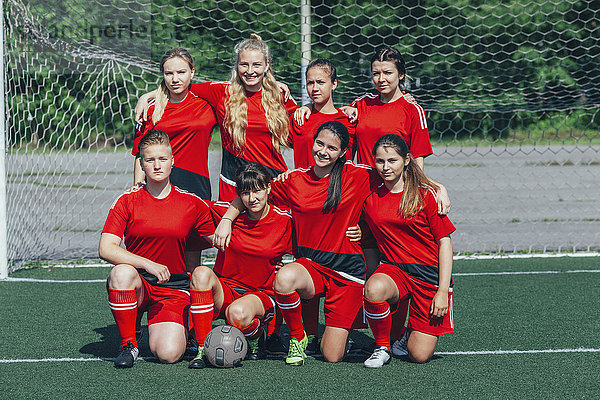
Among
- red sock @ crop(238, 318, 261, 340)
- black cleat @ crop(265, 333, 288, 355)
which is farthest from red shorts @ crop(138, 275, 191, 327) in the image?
black cleat @ crop(265, 333, 288, 355)

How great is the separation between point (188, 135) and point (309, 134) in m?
0.69

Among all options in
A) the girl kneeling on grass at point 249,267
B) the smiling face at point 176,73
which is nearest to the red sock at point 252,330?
the girl kneeling on grass at point 249,267

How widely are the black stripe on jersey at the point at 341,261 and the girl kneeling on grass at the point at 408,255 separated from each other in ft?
0.37

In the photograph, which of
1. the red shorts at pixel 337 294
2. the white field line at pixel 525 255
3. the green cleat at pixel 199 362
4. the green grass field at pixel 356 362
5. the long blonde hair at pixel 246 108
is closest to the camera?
the green grass field at pixel 356 362

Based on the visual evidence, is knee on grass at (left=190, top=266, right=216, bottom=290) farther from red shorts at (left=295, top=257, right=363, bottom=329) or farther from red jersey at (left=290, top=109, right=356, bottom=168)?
red jersey at (left=290, top=109, right=356, bottom=168)

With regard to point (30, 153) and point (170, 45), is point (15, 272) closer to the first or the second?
point (30, 153)

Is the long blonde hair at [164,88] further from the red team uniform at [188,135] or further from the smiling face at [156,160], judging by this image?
the smiling face at [156,160]

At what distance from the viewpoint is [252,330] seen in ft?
12.0

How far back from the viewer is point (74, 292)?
5.28 meters

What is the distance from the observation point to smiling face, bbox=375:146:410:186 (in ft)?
11.6

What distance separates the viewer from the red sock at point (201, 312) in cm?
356

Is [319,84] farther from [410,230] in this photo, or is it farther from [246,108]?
[410,230]

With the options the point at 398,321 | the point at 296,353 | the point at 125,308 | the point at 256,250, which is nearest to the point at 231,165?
the point at 256,250

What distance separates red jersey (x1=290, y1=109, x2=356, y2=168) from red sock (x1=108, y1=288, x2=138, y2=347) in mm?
1123
